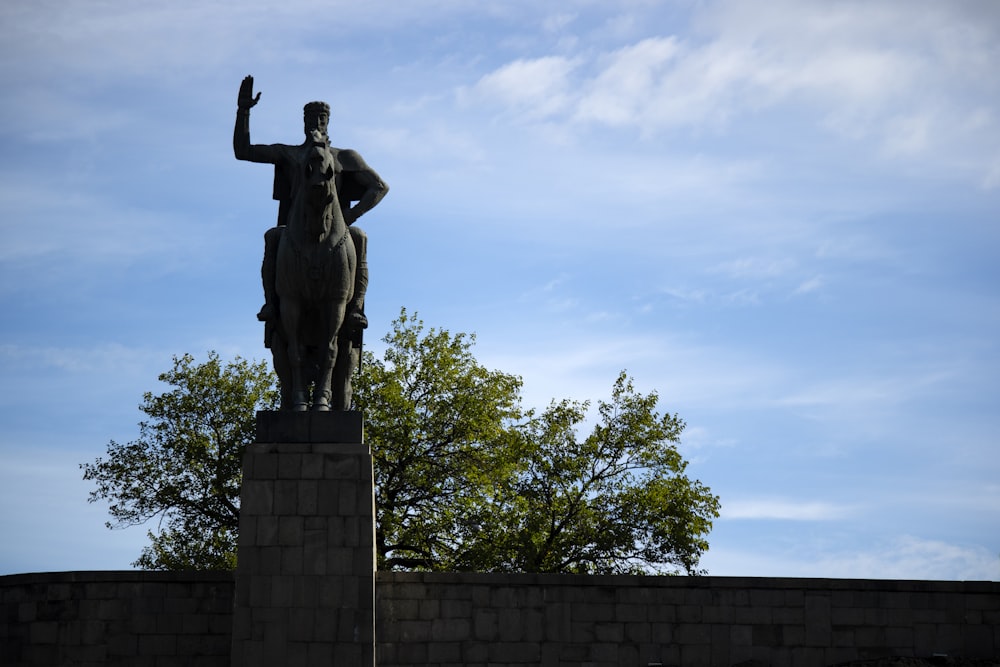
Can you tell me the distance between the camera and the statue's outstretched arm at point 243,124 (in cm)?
1695

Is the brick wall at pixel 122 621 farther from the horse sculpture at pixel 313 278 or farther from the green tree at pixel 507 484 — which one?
the green tree at pixel 507 484

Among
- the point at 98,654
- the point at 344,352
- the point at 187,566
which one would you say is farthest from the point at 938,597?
the point at 187,566

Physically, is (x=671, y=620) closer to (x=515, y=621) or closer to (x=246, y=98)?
(x=515, y=621)

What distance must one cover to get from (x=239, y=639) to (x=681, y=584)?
17.4 ft

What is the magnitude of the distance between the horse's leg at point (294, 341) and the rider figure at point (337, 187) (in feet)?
0.84

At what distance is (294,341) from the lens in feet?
54.8

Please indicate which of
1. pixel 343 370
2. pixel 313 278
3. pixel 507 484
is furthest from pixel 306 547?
pixel 507 484

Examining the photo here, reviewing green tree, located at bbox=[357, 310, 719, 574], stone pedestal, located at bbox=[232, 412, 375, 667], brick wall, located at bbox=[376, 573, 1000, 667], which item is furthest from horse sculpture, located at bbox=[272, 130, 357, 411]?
green tree, located at bbox=[357, 310, 719, 574]

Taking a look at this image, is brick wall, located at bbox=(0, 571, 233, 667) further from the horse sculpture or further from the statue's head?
the statue's head

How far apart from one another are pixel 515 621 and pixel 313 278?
479cm

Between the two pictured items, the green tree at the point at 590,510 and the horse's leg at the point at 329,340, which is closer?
the horse's leg at the point at 329,340

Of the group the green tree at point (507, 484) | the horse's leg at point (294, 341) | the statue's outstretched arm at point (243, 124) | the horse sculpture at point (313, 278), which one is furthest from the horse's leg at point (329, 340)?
the green tree at point (507, 484)

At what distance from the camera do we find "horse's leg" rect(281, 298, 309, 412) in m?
16.7

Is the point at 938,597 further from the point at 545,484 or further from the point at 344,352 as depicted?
the point at 545,484
